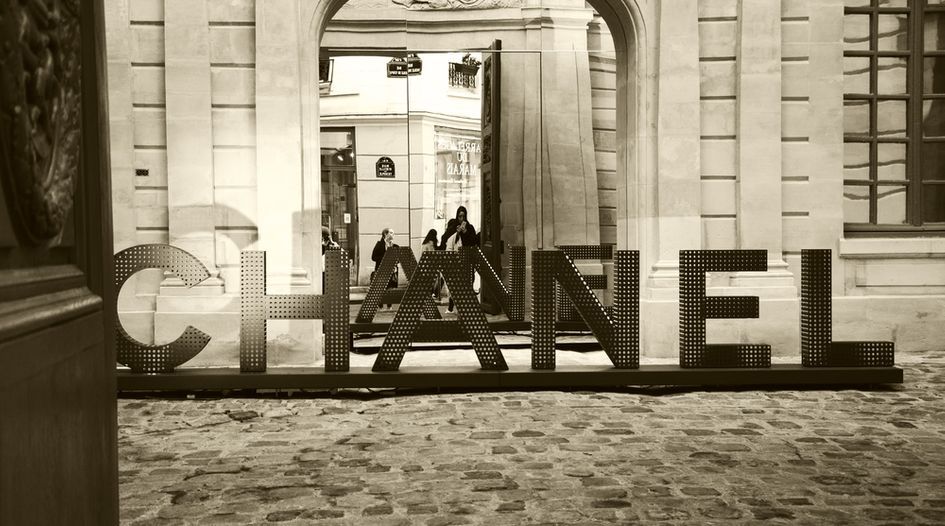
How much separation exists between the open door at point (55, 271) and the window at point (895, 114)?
31.4 feet

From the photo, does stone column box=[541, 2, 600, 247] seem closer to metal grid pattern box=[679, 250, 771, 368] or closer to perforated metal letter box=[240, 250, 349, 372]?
metal grid pattern box=[679, 250, 771, 368]

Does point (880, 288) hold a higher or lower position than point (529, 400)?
higher

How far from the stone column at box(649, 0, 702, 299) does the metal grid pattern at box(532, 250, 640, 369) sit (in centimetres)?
182

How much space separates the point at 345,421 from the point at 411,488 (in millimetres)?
1920

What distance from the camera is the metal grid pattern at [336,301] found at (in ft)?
25.0

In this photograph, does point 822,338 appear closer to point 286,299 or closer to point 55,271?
point 286,299

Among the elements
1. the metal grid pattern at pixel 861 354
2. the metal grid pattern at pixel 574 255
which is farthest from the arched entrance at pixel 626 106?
the metal grid pattern at pixel 861 354

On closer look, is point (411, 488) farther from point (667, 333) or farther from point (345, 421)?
point (667, 333)

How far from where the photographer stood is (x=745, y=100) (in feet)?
31.6

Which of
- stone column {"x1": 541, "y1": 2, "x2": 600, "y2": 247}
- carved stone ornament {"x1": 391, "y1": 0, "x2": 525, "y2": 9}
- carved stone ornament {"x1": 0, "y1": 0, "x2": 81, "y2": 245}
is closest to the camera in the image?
carved stone ornament {"x1": 0, "y1": 0, "x2": 81, "y2": 245}

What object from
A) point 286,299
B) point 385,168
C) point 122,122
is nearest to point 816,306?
point 286,299

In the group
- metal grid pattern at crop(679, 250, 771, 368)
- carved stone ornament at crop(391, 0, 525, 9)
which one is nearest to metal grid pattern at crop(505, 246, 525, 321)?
metal grid pattern at crop(679, 250, 771, 368)

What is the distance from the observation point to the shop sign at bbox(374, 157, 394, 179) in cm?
2080

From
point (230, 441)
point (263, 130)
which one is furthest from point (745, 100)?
point (230, 441)
